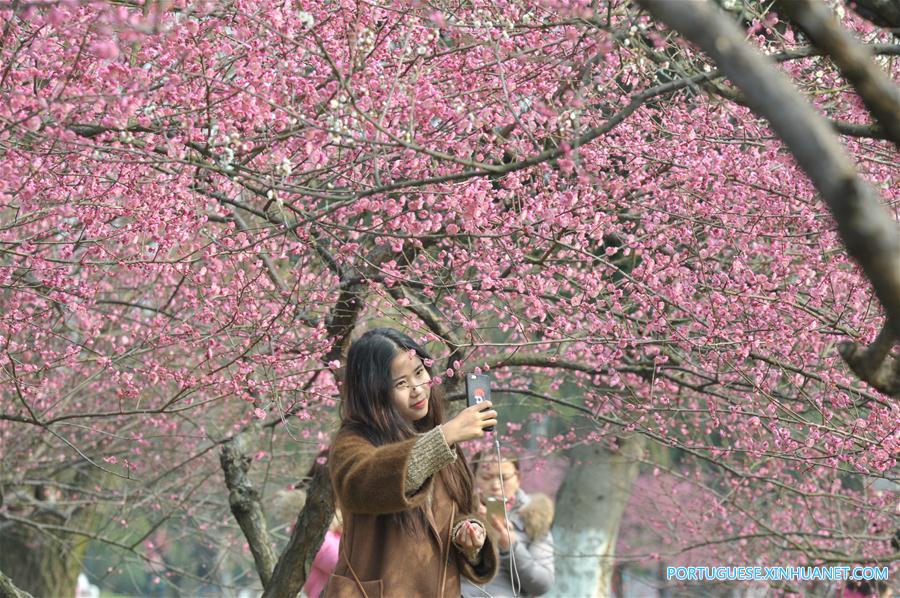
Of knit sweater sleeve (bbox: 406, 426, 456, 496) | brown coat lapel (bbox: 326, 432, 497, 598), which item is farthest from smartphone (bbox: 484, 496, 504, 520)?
knit sweater sleeve (bbox: 406, 426, 456, 496)

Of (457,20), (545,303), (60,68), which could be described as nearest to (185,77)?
(60,68)

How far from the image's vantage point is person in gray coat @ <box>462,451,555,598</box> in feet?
21.7

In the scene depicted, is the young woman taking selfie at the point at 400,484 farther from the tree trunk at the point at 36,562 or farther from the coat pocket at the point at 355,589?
the tree trunk at the point at 36,562

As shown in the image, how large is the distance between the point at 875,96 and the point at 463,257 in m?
3.56

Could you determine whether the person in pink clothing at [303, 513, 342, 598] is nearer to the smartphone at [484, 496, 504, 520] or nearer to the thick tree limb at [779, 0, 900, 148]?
the smartphone at [484, 496, 504, 520]

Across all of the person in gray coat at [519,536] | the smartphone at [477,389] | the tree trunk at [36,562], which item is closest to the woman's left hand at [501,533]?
the person in gray coat at [519,536]

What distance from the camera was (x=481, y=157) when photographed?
5727 mm

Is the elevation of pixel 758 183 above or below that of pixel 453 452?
above

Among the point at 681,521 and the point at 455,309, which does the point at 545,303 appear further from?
the point at 681,521

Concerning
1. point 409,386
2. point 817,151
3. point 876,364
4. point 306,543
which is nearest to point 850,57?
point 817,151

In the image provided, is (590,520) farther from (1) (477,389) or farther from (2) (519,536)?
(1) (477,389)

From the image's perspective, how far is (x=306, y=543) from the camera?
20.9ft

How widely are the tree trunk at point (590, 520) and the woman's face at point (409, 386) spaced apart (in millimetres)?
7107

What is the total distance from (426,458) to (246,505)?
2798 millimetres
